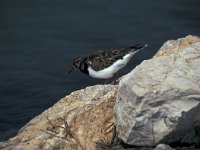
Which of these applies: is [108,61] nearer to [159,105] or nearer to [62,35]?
[159,105]

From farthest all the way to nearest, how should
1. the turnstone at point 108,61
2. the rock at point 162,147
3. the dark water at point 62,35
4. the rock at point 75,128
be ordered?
the dark water at point 62,35, the turnstone at point 108,61, the rock at point 75,128, the rock at point 162,147

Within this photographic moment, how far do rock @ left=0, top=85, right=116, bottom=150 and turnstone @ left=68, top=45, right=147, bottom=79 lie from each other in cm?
233

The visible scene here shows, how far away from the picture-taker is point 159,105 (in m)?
7.06

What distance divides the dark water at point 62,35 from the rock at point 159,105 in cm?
528

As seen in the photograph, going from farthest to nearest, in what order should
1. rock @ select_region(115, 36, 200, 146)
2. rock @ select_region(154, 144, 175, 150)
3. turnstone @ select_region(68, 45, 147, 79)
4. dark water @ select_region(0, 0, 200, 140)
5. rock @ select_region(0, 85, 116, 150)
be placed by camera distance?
dark water @ select_region(0, 0, 200, 140)
turnstone @ select_region(68, 45, 147, 79)
rock @ select_region(0, 85, 116, 150)
rock @ select_region(115, 36, 200, 146)
rock @ select_region(154, 144, 175, 150)

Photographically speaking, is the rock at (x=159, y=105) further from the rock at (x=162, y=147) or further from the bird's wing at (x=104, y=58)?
the bird's wing at (x=104, y=58)

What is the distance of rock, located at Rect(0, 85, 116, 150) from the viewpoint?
25.4 ft

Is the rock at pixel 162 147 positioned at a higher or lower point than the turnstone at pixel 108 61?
lower

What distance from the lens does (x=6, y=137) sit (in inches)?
417

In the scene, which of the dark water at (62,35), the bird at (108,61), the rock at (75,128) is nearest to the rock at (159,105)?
the rock at (75,128)

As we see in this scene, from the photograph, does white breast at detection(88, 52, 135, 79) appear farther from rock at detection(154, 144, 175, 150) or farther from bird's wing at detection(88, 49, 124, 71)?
rock at detection(154, 144, 175, 150)

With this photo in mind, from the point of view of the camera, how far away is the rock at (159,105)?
7.02m

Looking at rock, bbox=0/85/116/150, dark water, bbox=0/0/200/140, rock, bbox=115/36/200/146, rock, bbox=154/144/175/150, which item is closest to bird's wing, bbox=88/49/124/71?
dark water, bbox=0/0/200/140

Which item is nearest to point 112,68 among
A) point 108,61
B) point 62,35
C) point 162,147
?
point 108,61
